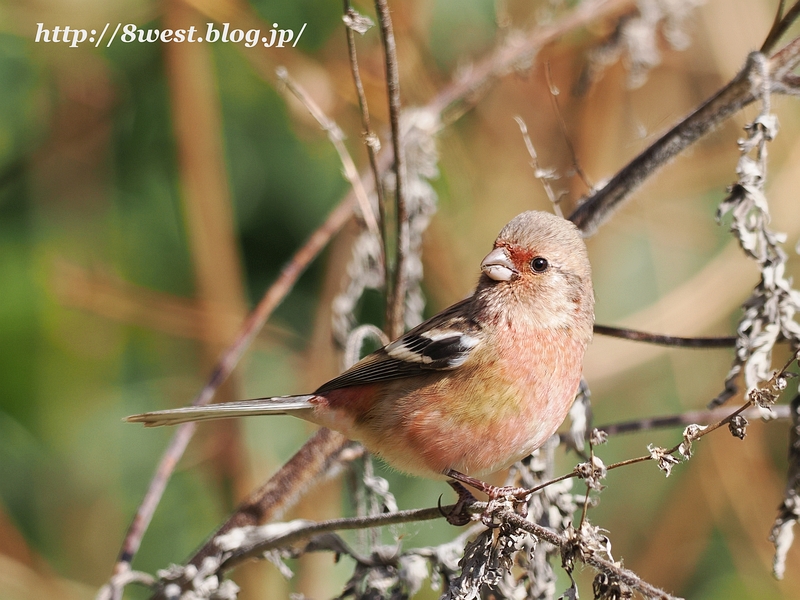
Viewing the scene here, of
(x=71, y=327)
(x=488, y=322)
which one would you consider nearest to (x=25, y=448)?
(x=71, y=327)

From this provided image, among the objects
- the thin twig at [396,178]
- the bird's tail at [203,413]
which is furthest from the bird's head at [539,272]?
the bird's tail at [203,413]

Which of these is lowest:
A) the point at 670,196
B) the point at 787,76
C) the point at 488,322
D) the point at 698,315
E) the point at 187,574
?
the point at 187,574

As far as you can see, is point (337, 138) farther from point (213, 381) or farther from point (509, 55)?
point (509, 55)

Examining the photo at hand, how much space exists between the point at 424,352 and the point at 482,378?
Result: 0.92 ft

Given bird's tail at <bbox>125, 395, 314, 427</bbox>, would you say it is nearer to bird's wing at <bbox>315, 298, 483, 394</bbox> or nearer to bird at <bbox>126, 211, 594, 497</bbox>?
bird at <bbox>126, 211, 594, 497</bbox>

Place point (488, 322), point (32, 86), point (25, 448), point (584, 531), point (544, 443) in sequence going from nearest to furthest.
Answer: point (584, 531) < point (544, 443) < point (488, 322) < point (25, 448) < point (32, 86)

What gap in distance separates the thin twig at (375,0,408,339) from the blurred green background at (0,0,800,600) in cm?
206

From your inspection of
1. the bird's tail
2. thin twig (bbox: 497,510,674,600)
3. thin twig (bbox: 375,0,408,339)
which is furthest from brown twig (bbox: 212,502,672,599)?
thin twig (bbox: 375,0,408,339)

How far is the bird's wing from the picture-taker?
3073mm

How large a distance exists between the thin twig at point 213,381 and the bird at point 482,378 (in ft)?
0.99

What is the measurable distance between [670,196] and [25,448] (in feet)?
15.2

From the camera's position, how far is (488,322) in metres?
3.13

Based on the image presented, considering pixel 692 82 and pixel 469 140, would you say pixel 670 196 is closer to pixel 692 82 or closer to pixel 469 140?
pixel 692 82

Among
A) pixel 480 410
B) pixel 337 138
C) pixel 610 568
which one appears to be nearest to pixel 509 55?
pixel 337 138
